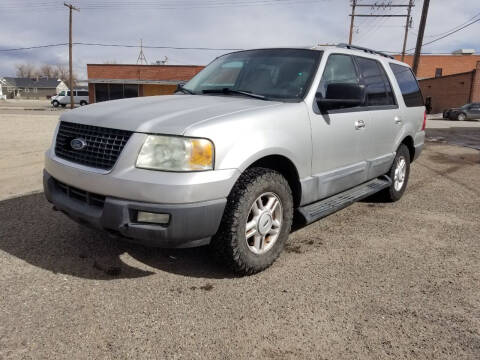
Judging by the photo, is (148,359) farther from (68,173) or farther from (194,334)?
(68,173)

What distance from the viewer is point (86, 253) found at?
3.37 meters

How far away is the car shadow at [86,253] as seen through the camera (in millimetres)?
3080

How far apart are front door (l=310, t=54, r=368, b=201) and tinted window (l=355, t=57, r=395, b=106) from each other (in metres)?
0.21

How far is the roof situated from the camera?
102125mm

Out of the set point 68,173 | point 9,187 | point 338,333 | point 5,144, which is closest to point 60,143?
point 68,173

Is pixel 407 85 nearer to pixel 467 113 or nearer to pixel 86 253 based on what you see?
pixel 86 253

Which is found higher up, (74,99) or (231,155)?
(74,99)

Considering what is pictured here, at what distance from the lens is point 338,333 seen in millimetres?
2346

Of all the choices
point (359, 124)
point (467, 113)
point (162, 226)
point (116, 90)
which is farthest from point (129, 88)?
point (162, 226)

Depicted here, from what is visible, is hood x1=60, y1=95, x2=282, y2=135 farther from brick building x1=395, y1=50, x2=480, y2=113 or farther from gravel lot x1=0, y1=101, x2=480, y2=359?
brick building x1=395, y1=50, x2=480, y2=113

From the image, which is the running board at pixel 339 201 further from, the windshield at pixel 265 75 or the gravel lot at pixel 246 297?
the windshield at pixel 265 75

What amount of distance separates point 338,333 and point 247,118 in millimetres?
1550

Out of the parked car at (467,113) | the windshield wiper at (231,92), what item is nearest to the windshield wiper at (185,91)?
the windshield wiper at (231,92)

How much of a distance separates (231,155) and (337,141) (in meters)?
1.43
